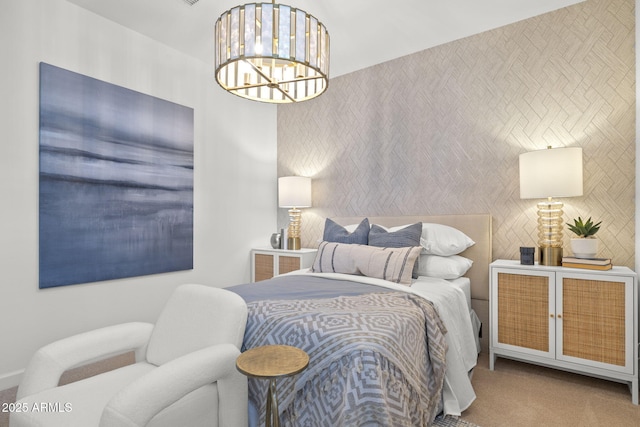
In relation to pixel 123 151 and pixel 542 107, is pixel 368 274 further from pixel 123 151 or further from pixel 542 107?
pixel 123 151

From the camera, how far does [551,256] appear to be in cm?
237

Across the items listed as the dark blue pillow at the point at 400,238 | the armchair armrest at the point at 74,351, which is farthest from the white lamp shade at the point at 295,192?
the armchair armrest at the point at 74,351

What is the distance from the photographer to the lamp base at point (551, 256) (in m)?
2.35

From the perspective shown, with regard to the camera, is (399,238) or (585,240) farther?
(399,238)

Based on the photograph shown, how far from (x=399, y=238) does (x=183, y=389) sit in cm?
184

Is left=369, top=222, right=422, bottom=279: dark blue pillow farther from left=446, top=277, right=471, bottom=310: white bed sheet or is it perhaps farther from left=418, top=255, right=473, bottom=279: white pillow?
left=446, top=277, right=471, bottom=310: white bed sheet

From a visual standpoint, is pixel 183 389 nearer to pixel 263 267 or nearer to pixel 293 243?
pixel 293 243

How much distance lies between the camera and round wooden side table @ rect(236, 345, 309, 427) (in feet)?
3.74

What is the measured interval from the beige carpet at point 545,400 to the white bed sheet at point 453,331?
135 millimetres

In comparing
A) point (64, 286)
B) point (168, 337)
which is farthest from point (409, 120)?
point (64, 286)

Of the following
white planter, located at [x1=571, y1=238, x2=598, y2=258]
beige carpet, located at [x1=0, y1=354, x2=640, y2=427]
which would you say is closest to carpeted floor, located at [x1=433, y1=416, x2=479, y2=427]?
beige carpet, located at [x1=0, y1=354, x2=640, y2=427]

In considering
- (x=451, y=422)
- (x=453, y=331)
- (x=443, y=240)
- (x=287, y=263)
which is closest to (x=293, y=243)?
(x=287, y=263)

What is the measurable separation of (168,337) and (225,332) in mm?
340

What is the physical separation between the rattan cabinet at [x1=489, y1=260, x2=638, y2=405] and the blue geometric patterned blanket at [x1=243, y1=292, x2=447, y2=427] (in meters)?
0.93
